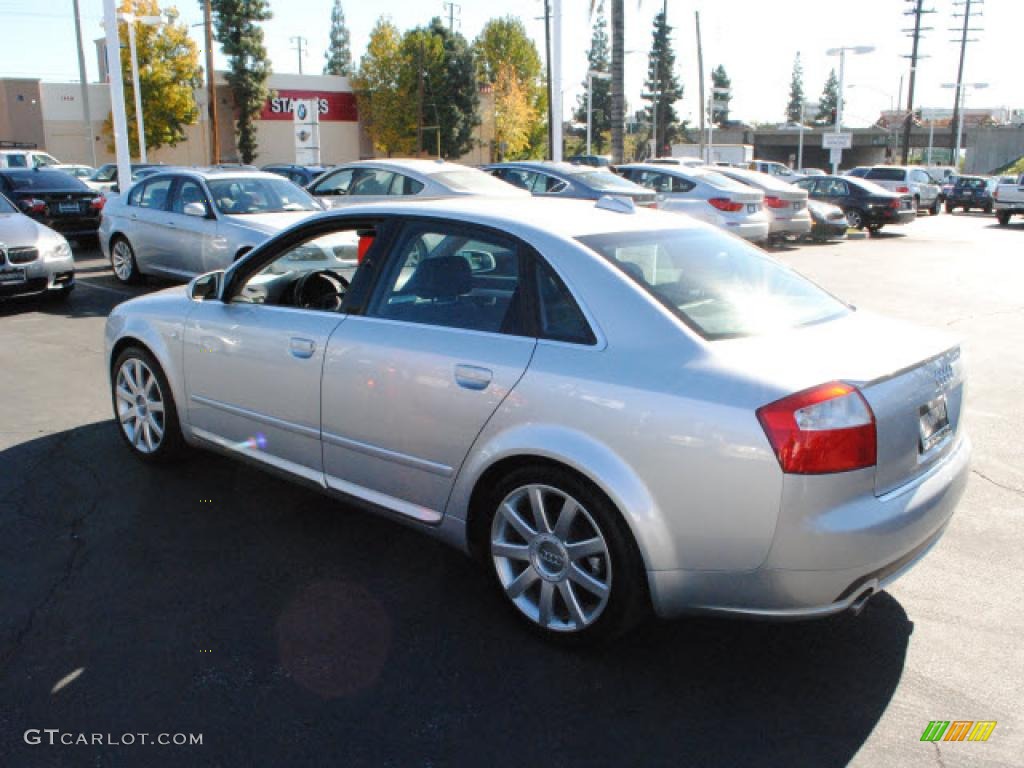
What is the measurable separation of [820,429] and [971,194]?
36.5 m

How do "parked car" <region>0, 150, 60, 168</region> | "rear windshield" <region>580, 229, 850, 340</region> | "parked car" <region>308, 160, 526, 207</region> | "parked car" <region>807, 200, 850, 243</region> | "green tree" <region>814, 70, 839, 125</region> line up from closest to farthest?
"rear windshield" <region>580, 229, 850, 340</region> < "parked car" <region>308, 160, 526, 207</region> < "parked car" <region>807, 200, 850, 243</region> < "parked car" <region>0, 150, 60, 168</region> < "green tree" <region>814, 70, 839, 125</region>

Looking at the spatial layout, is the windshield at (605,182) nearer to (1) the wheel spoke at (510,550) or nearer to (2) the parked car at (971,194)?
(1) the wheel spoke at (510,550)

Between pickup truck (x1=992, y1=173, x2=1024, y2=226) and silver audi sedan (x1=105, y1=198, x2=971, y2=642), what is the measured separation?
27.2m

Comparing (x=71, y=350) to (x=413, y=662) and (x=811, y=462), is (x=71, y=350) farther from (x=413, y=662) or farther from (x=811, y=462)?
(x=811, y=462)

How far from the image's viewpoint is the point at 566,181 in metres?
15.1

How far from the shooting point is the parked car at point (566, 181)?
14.9 meters

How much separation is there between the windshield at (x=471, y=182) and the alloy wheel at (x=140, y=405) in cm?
663

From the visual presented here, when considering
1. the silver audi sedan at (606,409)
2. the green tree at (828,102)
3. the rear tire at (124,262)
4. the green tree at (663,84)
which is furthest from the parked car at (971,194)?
the green tree at (828,102)

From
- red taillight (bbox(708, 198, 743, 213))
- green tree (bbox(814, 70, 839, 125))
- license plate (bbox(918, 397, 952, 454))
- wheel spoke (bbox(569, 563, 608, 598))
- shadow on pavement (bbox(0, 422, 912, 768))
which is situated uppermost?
green tree (bbox(814, 70, 839, 125))

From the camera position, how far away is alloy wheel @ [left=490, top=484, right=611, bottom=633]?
3.17 m

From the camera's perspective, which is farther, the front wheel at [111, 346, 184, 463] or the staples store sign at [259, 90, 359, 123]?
the staples store sign at [259, 90, 359, 123]

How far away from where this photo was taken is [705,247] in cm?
388

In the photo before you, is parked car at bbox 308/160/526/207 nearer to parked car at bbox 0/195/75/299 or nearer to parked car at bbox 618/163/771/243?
parked car at bbox 0/195/75/299

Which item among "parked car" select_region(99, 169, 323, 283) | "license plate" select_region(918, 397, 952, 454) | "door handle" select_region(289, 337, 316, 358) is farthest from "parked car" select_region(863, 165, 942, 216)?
"door handle" select_region(289, 337, 316, 358)
